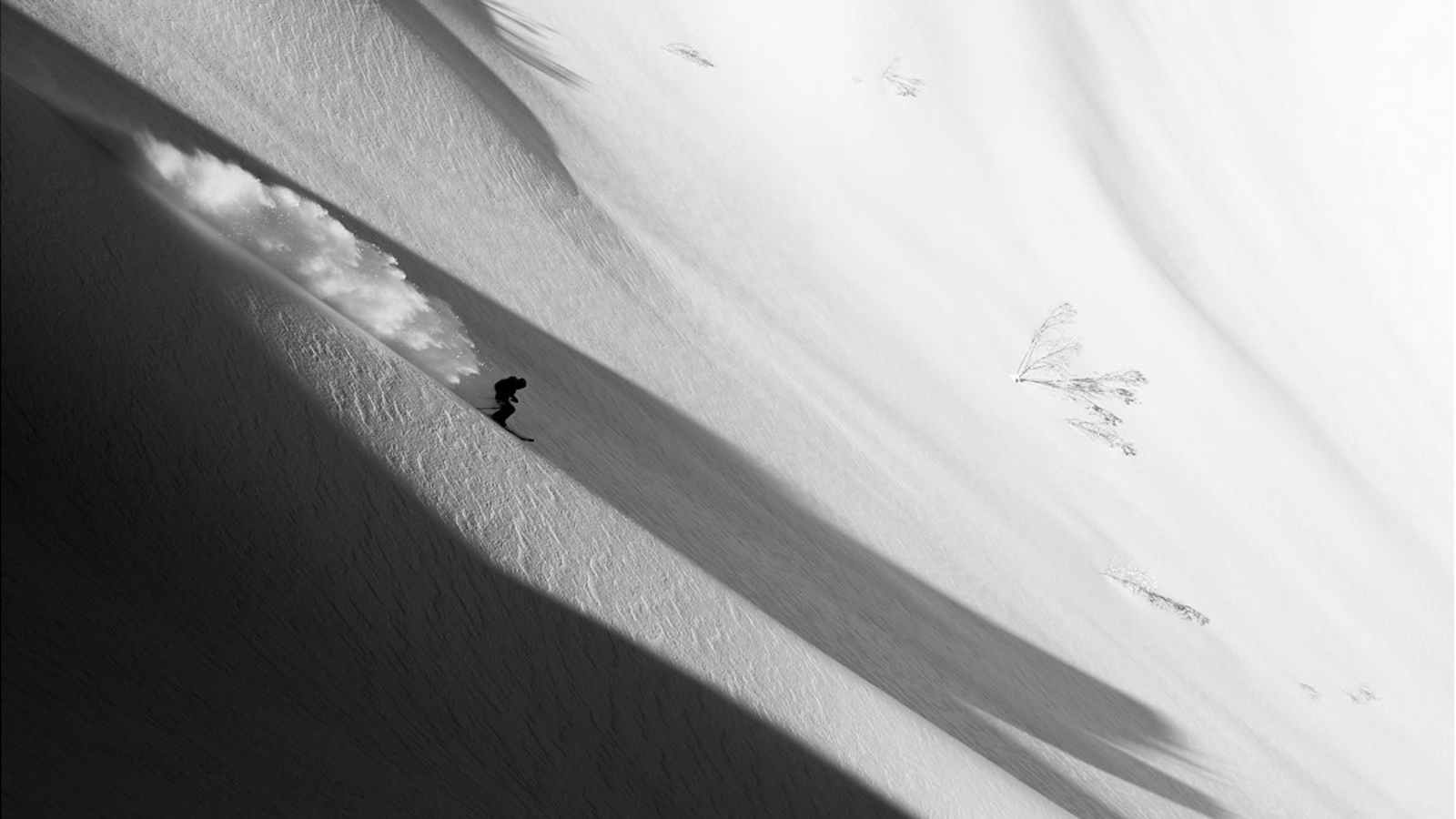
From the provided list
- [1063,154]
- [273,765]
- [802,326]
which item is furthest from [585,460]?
[1063,154]

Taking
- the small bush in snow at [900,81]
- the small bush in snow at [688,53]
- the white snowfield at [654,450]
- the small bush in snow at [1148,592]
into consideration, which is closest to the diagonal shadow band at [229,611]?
the white snowfield at [654,450]

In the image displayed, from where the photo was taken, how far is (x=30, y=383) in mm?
2867

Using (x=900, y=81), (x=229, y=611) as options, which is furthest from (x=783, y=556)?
(x=900, y=81)

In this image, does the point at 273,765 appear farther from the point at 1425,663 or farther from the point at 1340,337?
the point at 1340,337

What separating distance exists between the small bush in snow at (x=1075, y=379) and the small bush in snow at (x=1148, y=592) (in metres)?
2.01

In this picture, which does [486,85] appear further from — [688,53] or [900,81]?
→ [900,81]

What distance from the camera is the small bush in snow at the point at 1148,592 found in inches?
365

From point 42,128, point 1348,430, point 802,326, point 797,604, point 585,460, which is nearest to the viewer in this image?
point 42,128

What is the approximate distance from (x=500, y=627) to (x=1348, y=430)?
1371 centimetres

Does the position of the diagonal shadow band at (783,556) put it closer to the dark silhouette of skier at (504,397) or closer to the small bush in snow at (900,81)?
the dark silhouette of skier at (504,397)

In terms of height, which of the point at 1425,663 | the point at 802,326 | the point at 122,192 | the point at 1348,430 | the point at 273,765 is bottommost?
the point at 273,765

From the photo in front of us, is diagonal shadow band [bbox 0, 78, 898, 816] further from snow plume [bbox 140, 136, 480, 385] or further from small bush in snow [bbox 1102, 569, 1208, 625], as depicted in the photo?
small bush in snow [bbox 1102, 569, 1208, 625]

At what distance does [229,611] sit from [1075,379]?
9.80m

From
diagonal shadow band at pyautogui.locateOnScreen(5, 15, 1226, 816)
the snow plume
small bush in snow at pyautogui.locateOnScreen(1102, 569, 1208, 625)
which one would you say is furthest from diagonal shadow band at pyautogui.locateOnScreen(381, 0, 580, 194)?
small bush in snow at pyautogui.locateOnScreen(1102, 569, 1208, 625)
